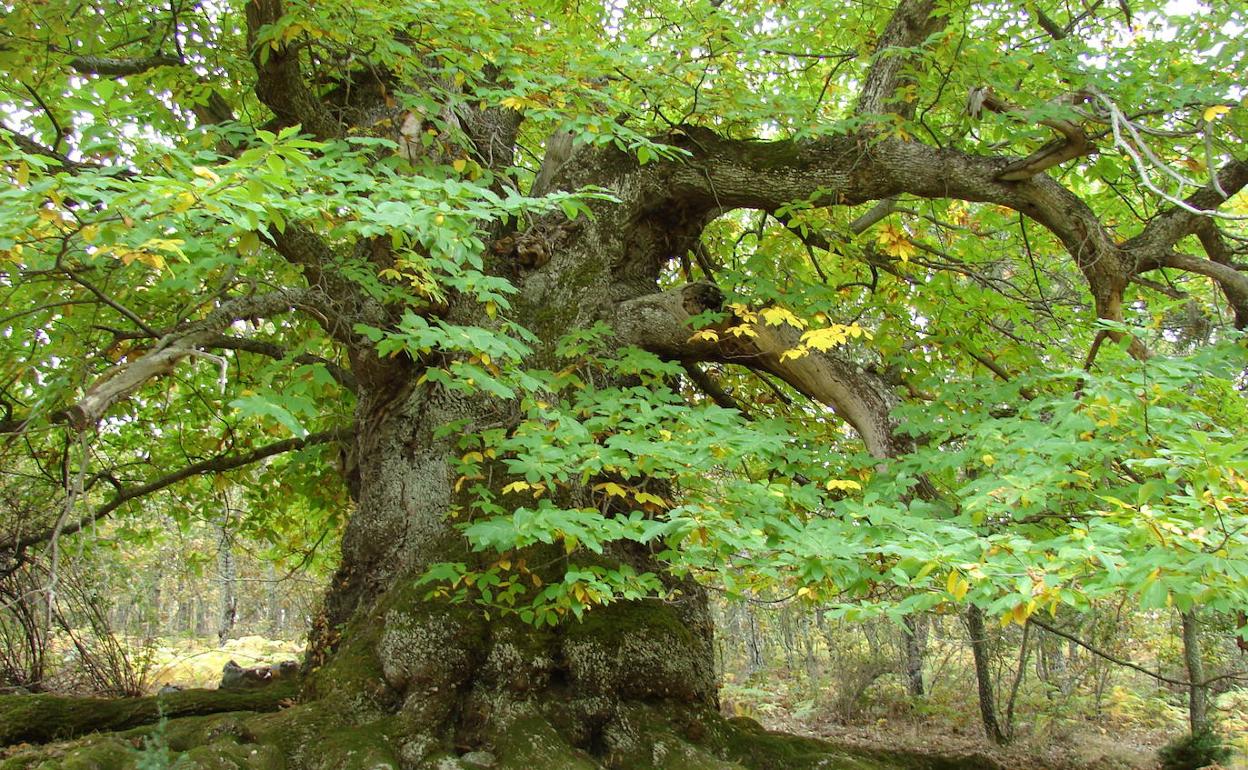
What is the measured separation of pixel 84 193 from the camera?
85.9 inches

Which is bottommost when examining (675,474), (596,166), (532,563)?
(532,563)

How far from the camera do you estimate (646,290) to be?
5.51 metres

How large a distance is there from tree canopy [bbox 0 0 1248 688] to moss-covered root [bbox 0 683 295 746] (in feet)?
3.39

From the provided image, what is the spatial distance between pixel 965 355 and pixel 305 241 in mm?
4131

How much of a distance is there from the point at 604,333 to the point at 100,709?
3643 mm

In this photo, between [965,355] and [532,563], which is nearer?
[532,563]

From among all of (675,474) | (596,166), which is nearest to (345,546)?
(675,474)

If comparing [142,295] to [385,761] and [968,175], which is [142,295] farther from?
[968,175]

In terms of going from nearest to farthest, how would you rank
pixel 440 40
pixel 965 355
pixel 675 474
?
pixel 675 474 → pixel 440 40 → pixel 965 355

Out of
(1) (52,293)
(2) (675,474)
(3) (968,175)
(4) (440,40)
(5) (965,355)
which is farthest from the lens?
(5) (965,355)

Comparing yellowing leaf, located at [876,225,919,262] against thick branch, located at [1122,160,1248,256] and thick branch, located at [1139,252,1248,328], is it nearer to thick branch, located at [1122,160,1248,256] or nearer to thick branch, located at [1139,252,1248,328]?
thick branch, located at [1122,160,1248,256]

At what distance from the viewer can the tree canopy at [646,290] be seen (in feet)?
8.80

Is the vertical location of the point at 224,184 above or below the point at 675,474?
above

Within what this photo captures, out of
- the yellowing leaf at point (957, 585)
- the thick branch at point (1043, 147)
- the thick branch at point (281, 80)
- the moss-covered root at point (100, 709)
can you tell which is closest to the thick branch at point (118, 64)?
the thick branch at point (281, 80)
